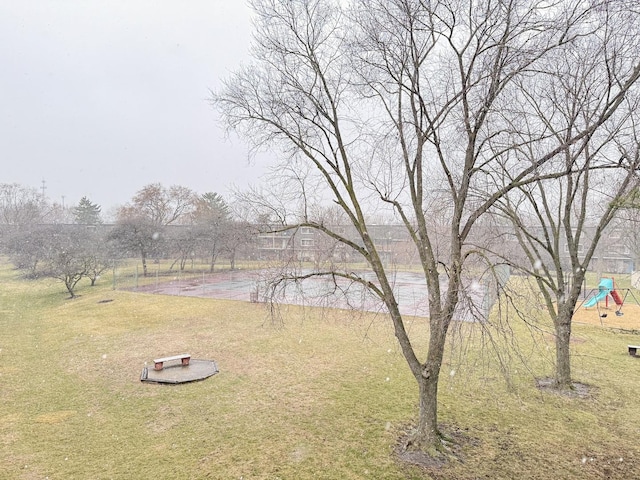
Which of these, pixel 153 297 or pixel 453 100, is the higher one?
pixel 453 100

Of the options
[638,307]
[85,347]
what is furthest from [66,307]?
[638,307]

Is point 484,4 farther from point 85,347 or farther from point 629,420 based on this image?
point 85,347

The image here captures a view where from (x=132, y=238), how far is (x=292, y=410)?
26.7m

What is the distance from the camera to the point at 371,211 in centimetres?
652

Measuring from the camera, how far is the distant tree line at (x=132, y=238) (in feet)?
79.7

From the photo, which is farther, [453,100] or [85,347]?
[85,347]

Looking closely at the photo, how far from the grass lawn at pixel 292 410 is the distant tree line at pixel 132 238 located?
904 cm

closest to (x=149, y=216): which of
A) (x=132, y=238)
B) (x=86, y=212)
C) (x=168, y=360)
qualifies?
(x=132, y=238)

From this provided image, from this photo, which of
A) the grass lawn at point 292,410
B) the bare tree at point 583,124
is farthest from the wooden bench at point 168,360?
the bare tree at point 583,124

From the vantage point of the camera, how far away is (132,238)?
30.0 meters

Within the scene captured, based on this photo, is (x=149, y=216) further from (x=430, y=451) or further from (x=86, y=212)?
(x=430, y=451)

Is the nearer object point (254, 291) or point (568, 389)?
point (568, 389)

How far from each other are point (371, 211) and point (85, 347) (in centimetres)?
1068

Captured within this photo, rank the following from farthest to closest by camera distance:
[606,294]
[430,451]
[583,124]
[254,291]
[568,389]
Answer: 1. [606,294]
2. [254,291]
3. [568,389]
4. [583,124]
5. [430,451]
